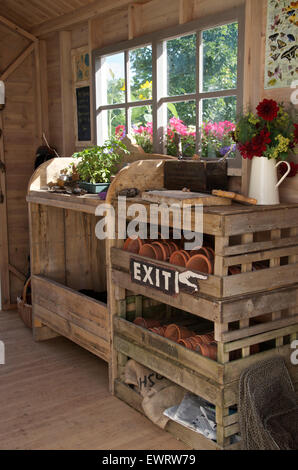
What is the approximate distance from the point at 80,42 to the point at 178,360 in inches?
115

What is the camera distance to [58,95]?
4.75m

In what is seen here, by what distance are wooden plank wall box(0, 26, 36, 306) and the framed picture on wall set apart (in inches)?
25.5

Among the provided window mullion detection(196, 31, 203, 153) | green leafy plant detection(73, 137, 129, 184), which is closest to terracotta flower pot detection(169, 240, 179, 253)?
window mullion detection(196, 31, 203, 153)

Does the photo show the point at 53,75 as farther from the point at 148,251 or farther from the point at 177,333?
the point at 177,333

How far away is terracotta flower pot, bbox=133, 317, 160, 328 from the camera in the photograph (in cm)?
316

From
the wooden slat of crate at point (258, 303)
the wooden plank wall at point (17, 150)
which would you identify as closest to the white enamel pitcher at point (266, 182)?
the wooden slat of crate at point (258, 303)

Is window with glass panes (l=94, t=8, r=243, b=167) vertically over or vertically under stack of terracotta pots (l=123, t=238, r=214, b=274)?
over

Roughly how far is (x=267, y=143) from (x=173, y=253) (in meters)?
0.75

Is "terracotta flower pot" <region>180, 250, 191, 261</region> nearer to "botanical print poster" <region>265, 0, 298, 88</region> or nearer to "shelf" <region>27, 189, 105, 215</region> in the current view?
"shelf" <region>27, 189, 105, 215</region>

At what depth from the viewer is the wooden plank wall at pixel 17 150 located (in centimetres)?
491

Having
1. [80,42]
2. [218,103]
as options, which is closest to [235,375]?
[218,103]

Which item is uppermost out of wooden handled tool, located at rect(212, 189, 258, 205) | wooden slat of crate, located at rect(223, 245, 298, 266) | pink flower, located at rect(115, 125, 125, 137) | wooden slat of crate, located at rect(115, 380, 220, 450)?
pink flower, located at rect(115, 125, 125, 137)

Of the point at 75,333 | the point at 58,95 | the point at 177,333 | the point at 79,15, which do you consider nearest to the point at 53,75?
the point at 58,95
